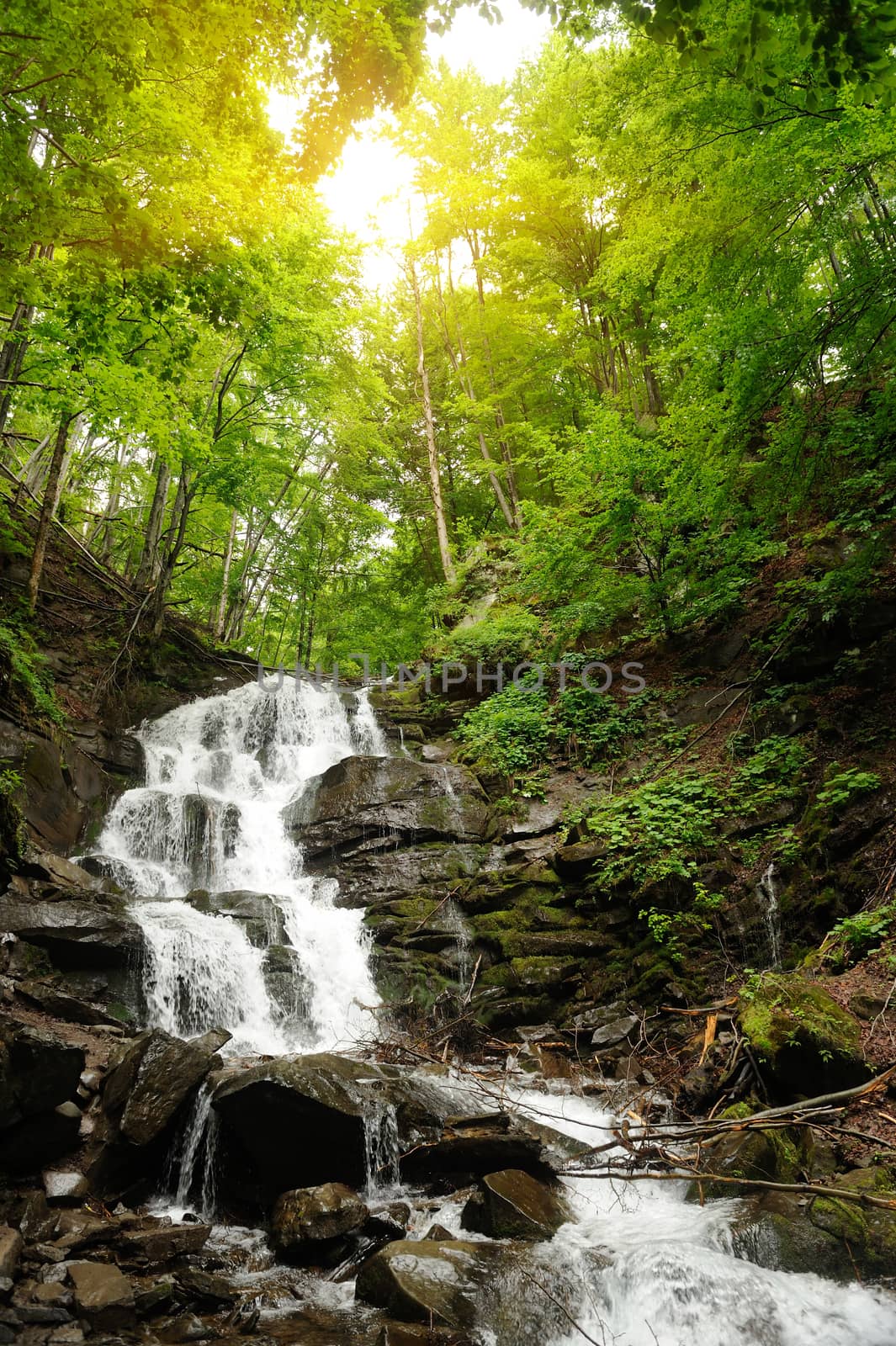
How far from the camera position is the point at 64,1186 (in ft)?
15.5

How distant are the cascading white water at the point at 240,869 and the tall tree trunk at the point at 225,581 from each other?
16.4 feet

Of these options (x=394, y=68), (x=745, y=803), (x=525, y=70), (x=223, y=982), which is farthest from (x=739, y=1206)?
(x=525, y=70)

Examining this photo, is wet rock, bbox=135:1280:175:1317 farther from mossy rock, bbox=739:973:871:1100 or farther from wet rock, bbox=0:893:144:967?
mossy rock, bbox=739:973:871:1100

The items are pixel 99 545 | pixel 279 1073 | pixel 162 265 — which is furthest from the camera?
pixel 99 545

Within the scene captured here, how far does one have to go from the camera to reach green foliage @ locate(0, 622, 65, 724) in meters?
9.62

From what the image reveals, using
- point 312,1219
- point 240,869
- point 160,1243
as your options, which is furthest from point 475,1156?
point 240,869

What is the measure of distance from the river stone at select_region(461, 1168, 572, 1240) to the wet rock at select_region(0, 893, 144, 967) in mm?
4616

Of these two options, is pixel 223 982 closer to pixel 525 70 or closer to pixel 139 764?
pixel 139 764

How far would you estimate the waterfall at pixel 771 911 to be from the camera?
6801 millimetres

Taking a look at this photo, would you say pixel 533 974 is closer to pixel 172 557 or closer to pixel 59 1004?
pixel 59 1004

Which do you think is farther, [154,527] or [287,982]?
[154,527]

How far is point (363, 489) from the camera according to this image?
68.5ft

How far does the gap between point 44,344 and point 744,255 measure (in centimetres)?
787

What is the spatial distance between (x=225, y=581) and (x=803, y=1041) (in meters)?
18.9
